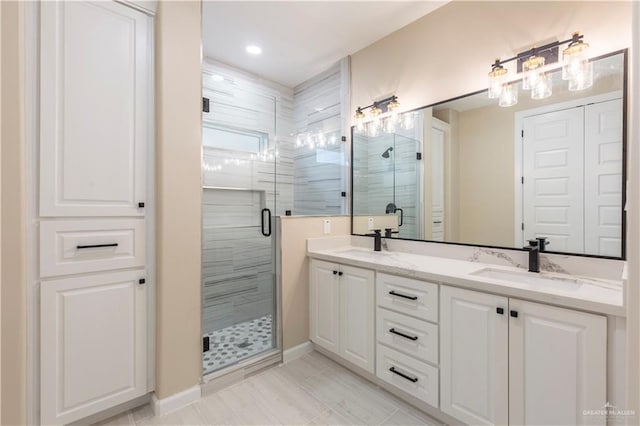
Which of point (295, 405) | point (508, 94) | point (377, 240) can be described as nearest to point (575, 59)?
point (508, 94)

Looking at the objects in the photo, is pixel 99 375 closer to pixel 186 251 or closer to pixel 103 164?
pixel 186 251

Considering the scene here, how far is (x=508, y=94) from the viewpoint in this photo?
180 centimetres

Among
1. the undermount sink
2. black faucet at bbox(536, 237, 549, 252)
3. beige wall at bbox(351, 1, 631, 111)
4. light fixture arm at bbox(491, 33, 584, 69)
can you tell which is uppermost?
beige wall at bbox(351, 1, 631, 111)

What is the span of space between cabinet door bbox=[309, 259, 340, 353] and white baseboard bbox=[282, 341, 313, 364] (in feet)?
0.30

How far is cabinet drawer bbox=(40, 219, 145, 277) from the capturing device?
4.81 ft

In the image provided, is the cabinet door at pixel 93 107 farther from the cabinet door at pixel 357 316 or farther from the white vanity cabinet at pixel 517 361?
the white vanity cabinet at pixel 517 361

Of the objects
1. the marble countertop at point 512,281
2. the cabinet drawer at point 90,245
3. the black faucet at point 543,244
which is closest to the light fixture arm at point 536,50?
the black faucet at point 543,244

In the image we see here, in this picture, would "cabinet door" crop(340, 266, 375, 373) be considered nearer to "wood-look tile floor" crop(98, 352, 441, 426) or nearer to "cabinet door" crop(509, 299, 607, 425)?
"wood-look tile floor" crop(98, 352, 441, 426)

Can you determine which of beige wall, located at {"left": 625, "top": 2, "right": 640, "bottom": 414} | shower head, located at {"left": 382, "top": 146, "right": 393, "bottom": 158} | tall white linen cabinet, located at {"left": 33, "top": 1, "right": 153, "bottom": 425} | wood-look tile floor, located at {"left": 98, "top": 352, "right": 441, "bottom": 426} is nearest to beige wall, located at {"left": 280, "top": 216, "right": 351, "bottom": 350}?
wood-look tile floor, located at {"left": 98, "top": 352, "right": 441, "bottom": 426}

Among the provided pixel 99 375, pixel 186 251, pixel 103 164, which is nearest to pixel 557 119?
pixel 186 251

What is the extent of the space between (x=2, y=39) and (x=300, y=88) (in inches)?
126

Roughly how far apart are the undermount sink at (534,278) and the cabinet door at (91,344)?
78.9 inches

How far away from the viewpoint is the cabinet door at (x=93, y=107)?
1453 mm

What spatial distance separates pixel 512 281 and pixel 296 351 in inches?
64.6
